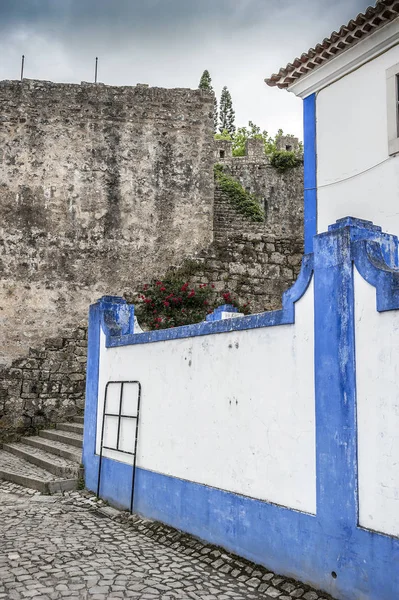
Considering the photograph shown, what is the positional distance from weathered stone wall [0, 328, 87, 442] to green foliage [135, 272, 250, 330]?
55.1 inches

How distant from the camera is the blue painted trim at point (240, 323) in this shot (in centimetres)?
466

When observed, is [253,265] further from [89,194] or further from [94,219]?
[89,194]

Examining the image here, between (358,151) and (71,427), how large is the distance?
267 inches

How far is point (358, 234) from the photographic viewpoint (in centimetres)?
429

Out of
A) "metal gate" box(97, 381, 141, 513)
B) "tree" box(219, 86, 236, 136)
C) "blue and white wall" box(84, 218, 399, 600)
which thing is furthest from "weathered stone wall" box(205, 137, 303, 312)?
"tree" box(219, 86, 236, 136)

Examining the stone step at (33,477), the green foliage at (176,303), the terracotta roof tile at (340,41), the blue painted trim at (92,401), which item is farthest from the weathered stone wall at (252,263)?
the stone step at (33,477)

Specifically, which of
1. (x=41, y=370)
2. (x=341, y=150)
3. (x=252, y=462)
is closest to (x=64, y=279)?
(x=41, y=370)

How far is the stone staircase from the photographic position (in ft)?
26.2

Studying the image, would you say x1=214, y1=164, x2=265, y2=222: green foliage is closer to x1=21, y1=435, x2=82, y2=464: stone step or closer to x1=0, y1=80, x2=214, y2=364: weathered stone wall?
x1=0, y1=80, x2=214, y2=364: weathered stone wall

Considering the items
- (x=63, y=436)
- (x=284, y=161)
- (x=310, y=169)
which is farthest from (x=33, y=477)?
(x=284, y=161)

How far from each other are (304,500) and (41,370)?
8.17 m

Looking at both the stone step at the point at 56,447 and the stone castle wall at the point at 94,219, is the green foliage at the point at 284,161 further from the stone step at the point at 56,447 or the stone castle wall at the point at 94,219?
the stone step at the point at 56,447

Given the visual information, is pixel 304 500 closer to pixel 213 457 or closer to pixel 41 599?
pixel 213 457

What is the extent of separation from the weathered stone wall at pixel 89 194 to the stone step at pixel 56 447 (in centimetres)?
194
